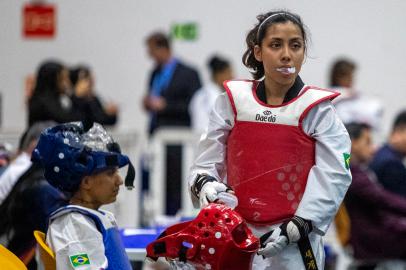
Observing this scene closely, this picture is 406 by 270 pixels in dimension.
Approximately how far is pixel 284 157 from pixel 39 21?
914 cm

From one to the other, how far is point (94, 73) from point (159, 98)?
6.11ft

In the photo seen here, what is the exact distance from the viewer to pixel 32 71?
13797 mm

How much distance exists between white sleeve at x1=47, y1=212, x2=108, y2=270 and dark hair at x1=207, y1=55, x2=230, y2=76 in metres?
7.06

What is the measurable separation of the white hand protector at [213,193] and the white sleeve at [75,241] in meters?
0.47

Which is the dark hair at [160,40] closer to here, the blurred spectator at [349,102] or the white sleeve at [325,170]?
the blurred spectator at [349,102]

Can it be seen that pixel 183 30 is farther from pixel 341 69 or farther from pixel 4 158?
pixel 4 158

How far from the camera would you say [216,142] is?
17.7ft

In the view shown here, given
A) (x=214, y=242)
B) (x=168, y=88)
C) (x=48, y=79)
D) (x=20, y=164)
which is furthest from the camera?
(x=168, y=88)

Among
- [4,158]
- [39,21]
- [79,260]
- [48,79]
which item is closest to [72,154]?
[79,260]

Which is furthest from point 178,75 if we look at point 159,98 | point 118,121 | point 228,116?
point 228,116

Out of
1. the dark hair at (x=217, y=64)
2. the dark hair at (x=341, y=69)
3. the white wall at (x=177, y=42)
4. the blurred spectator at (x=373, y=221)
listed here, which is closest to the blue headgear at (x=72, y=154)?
the blurred spectator at (x=373, y=221)

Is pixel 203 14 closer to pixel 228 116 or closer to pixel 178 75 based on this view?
pixel 178 75

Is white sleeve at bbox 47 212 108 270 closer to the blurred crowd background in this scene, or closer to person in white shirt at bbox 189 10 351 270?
person in white shirt at bbox 189 10 351 270

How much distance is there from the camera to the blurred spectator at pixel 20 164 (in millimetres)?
7184
